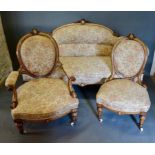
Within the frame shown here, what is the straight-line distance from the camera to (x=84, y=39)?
8.90 feet

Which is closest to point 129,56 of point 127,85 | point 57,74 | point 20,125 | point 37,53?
point 127,85

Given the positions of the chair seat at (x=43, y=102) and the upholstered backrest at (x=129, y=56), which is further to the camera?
the upholstered backrest at (x=129, y=56)

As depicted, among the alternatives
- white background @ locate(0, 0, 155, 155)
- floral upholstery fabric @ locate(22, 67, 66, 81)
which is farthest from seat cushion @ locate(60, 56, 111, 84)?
white background @ locate(0, 0, 155, 155)

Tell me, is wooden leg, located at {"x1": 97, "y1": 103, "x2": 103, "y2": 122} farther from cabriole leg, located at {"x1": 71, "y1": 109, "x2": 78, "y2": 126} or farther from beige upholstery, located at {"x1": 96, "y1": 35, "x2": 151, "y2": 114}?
cabriole leg, located at {"x1": 71, "y1": 109, "x2": 78, "y2": 126}

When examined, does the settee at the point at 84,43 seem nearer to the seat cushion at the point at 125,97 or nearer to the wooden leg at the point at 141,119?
the seat cushion at the point at 125,97

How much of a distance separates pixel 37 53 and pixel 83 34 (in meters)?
0.90

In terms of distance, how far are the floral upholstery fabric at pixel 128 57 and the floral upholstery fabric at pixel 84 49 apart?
561mm

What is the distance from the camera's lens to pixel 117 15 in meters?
2.70

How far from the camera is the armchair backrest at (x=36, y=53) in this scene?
2072 mm

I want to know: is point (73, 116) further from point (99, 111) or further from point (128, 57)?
point (128, 57)

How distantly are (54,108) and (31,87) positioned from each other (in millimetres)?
419
